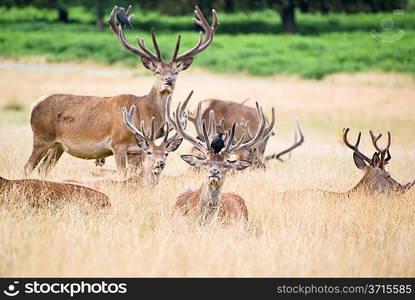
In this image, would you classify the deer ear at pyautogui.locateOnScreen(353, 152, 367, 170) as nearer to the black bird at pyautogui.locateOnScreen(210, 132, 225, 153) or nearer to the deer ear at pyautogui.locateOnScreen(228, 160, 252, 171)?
the deer ear at pyautogui.locateOnScreen(228, 160, 252, 171)

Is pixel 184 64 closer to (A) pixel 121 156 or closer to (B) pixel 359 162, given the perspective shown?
(A) pixel 121 156

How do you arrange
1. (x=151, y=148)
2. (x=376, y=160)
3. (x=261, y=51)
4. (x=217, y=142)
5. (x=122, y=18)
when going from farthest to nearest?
(x=261, y=51)
(x=122, y=18)
(x=376, y=160)
(x=151, y=148)
(x=217, y=142)

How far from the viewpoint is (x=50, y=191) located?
8.76m

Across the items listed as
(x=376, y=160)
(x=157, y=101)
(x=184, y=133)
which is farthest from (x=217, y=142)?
(x=157, y=101)

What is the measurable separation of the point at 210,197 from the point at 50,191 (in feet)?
4.95

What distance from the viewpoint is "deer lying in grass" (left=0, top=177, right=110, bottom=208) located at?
8609 mm

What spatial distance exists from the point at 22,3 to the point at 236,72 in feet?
71.2

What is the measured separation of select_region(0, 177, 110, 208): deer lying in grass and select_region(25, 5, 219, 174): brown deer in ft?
7.89

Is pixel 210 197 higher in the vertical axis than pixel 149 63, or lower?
lower

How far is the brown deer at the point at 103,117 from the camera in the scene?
38.0 feet

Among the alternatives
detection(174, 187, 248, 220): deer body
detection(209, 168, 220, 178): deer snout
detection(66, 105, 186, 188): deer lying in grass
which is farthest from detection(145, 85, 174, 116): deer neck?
detection(209, 168, 220, 178): deer snout

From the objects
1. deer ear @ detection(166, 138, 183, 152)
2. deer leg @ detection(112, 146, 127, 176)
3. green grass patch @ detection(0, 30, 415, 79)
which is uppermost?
green grass patch @ detection(0, 30, 415, 79)

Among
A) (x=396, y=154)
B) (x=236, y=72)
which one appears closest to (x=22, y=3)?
(x=236, y=72)

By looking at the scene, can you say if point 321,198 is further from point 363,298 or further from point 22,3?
point 22,3
